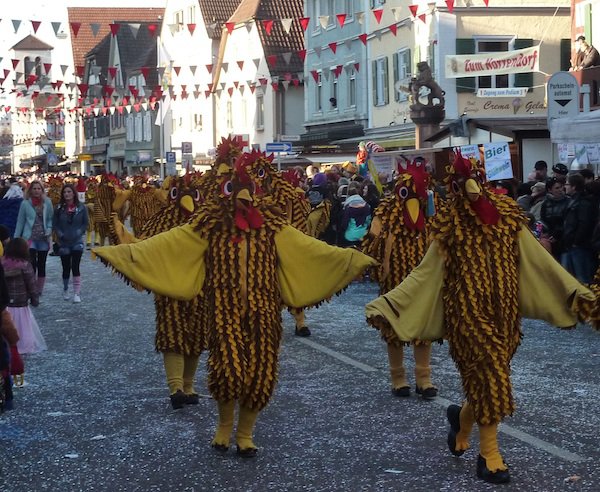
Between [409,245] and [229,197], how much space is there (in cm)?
242

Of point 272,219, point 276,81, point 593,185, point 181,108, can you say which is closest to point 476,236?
point 272,219

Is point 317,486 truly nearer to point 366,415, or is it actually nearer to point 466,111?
point 366,415

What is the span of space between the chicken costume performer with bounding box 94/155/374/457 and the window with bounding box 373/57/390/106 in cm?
3245

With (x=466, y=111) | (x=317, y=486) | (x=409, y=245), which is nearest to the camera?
(x=317, y=486)

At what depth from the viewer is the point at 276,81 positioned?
160 ft

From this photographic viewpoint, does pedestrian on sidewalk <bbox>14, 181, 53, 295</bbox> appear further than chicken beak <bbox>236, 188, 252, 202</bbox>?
Yes

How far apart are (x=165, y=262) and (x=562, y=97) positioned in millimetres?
11018

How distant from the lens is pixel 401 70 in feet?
124

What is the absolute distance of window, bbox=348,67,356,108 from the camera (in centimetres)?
4256

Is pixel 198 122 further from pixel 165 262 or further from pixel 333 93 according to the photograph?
pixel 165 262

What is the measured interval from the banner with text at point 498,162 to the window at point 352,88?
24.7 metres

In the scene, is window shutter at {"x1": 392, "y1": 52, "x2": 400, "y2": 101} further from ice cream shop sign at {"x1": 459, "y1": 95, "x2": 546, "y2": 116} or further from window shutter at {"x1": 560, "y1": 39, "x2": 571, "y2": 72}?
window shutter at {"x1": 560, "y1": 39, "x2": 571, "y2": 72}

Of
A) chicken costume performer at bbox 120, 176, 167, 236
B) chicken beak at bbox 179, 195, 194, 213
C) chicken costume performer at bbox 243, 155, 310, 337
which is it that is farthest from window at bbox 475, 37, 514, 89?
chicken beak at bbox 179, 195, 194, 213

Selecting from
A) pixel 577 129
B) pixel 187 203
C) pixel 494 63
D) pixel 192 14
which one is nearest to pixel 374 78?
pixel 494 63
